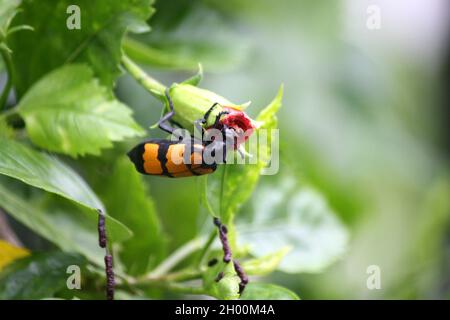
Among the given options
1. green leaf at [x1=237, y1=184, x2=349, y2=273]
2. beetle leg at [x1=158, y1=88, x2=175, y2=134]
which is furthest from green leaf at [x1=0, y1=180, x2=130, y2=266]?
green leaf at [x1=237, y1=184, x2=349, y2=273]

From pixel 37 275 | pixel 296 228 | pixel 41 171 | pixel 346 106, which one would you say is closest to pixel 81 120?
pixel 41 171

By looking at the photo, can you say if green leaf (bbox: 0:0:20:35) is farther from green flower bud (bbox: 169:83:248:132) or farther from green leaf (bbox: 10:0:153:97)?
green flower bud (bbox: 169:83:248:132)

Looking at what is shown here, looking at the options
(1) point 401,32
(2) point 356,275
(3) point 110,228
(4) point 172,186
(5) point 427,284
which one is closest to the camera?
(3) point 110,228

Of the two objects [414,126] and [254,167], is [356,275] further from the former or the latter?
[254,167]

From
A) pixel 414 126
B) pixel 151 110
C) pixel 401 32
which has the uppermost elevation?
pixel 401 32

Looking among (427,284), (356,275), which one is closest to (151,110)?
(427,284)

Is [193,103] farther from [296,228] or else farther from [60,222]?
[296,228]
